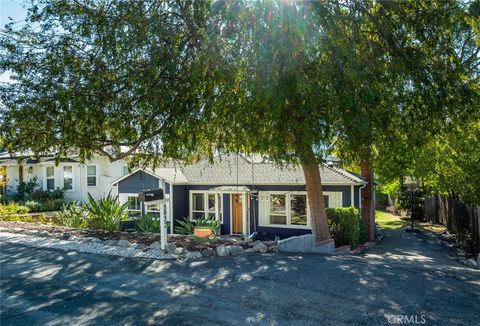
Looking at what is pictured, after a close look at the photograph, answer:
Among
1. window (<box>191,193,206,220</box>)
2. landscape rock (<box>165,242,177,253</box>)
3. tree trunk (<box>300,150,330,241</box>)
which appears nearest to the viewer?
landscape rock (<box>165,242,177,253</box>)

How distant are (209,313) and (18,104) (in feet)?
25.5

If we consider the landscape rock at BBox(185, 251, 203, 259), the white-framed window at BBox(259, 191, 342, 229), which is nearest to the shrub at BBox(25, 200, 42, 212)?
the white-framed window at BBox(259, 191, 342, 229)

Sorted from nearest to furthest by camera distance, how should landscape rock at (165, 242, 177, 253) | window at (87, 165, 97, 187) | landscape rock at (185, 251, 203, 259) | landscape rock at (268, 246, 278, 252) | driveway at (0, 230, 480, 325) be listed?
driveway at (0, 230, 480, 325) → landscape rock at (185, 251, 203, 259) → landscape rock at (165, 242, 177, 253) → landscape rock at (268, 246, 278, 252) → window at (87, 165, 97, 187)

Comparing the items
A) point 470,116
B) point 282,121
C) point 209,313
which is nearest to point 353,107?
point 282,121

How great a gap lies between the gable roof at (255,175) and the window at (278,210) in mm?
1008

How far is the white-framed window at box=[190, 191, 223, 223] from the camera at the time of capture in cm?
2152

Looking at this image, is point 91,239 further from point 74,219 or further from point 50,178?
point 50,178

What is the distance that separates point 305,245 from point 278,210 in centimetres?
891

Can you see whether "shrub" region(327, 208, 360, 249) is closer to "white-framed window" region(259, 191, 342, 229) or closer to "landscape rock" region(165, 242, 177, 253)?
"white-framed window" region(259, 191, 342, 229)

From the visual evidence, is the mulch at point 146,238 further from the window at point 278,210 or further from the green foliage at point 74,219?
the window at point 278,210

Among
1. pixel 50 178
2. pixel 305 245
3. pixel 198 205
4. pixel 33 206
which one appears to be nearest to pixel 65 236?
pixel 305 245

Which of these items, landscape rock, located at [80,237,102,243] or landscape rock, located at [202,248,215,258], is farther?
landscape rock, located at [80,237,102,243]

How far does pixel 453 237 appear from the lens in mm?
20531

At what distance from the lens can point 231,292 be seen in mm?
6469
